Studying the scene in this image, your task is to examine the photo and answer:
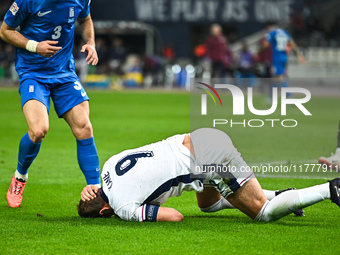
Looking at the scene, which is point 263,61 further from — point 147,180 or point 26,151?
point 147,180

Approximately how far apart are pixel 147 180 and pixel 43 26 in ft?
6.68

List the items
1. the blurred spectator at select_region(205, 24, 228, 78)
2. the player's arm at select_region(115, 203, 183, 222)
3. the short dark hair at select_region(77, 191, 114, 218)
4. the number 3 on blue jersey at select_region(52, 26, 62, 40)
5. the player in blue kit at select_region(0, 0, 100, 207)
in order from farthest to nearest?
the blurred spectator at select_region(205, 24, 228, 78) → the number 3 on blue jersey at select_region(52, 26, 62, 40) → the player in blue kit at select_region(0, 0, 100, 207) → the short dark hair at select_region(77, 191, 114, 218) → the player's arm at select_region(115, 203, 183, 222)

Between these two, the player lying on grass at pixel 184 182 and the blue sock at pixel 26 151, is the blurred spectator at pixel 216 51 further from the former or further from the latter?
the player lying on grass at pixel 184 182

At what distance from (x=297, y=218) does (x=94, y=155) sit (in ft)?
6.32

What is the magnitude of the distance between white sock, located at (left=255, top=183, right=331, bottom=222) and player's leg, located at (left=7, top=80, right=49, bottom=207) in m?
2.09

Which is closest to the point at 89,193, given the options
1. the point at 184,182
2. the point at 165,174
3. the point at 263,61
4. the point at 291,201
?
the point at 165,174

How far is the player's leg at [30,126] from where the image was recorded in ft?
19.4

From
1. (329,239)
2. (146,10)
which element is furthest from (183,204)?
(146,10)

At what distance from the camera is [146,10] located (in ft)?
121

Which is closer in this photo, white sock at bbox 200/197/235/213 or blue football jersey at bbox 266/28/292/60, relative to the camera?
white sock at bbox 200/197/235/213

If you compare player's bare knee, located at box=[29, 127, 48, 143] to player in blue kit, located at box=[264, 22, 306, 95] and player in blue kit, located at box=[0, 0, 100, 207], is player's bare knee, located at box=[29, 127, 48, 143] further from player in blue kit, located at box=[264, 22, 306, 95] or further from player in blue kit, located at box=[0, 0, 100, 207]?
player in blue kit, located at box=[264, 22, 306, 95]

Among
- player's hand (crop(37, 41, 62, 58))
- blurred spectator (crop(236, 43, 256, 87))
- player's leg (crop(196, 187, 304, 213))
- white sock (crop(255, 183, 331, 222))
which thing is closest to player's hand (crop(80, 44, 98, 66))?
player's hand (crop(37, 41, 62, 58))

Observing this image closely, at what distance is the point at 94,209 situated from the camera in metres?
5.32

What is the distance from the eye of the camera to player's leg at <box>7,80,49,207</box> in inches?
232
